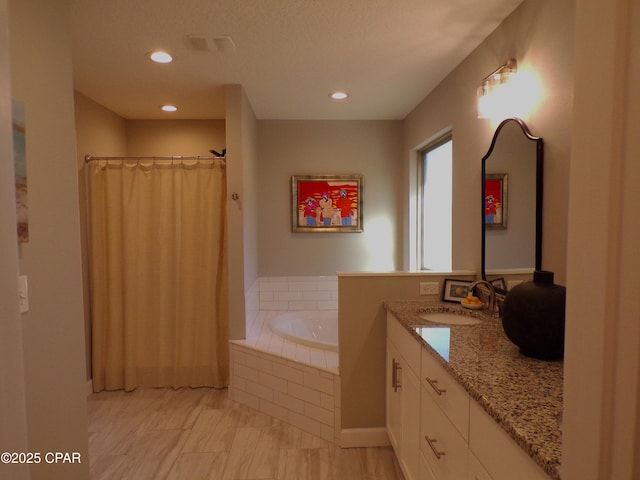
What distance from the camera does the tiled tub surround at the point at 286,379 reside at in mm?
2326

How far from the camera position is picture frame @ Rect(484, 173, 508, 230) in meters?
1.94

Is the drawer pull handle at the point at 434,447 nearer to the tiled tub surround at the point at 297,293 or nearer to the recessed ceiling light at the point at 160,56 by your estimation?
the tiled tub surround at the point at 297,293

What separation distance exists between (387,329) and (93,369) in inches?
95.7

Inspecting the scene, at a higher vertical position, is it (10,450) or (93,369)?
(10,450)

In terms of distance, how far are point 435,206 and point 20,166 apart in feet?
A: 9.69

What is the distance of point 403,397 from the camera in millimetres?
1862

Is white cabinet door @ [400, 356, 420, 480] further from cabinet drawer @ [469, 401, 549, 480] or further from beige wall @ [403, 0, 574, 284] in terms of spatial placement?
beige wall @ [403, 0, 574, 284]

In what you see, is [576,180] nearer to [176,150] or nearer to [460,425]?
[460,425]

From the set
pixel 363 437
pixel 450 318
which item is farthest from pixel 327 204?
pixel 363 437

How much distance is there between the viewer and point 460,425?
1.16 metres

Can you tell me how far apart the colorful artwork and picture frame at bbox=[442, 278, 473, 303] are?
2.03 meters

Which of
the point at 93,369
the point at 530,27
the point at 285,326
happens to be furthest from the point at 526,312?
the point at 93,369

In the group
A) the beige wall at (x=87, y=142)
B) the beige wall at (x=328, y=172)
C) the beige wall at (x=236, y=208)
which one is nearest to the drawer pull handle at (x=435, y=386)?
the beige wall at (x=236, y=208)

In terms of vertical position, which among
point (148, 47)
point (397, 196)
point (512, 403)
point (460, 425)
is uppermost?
point (148, 47)
